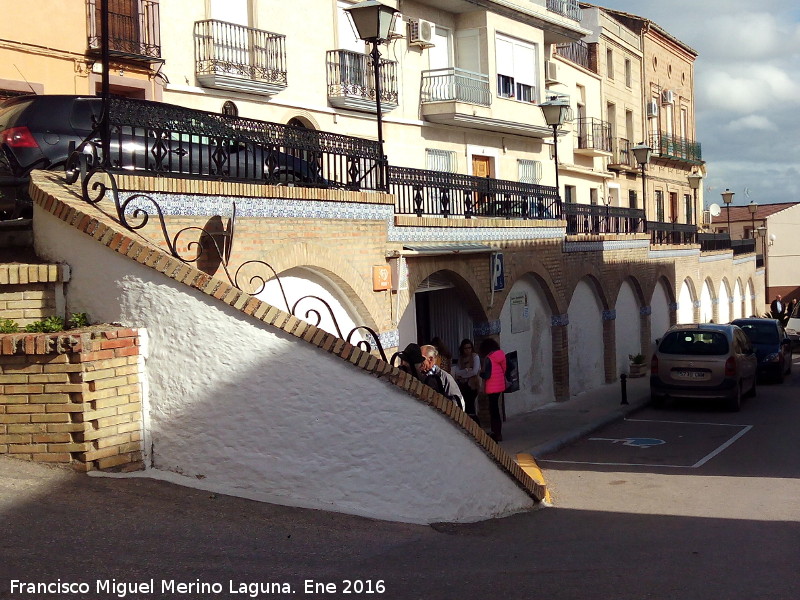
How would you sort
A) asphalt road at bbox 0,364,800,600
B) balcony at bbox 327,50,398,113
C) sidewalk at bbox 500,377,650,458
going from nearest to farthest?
asphalt road at bbox 0,364,800,600
sidewalk at bbox 500,377,650,458
balcony at bbox 327,50,398,113

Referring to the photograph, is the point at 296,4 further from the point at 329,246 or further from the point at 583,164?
the point at 583,164

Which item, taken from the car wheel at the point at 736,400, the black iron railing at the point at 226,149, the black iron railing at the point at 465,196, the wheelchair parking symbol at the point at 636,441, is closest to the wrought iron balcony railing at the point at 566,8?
the black iron railing at the point at 465,196

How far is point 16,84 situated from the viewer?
15508 millimetres

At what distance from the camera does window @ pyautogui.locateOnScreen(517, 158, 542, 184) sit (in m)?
28.0

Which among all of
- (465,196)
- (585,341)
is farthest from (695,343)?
(465,196)

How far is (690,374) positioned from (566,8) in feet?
49.3

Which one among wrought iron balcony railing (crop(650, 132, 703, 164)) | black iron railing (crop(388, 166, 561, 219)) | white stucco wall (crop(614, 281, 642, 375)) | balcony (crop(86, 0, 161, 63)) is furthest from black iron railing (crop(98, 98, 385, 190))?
wrought iron balcony railing (crop(650, 132, 703, 164))

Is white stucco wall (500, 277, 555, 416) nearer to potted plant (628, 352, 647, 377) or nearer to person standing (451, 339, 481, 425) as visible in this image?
person standing (451, 339, 481, 425)

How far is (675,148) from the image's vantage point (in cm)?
4303

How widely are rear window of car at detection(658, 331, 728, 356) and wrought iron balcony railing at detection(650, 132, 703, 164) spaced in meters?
22.5

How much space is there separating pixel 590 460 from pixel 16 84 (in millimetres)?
10772

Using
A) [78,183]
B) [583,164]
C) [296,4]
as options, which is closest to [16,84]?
[296,4]

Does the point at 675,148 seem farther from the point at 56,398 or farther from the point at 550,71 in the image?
the point at 56,398

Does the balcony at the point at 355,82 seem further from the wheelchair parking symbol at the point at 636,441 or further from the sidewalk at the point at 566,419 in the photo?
the wheelchair parking symbol at the point at 636,441
